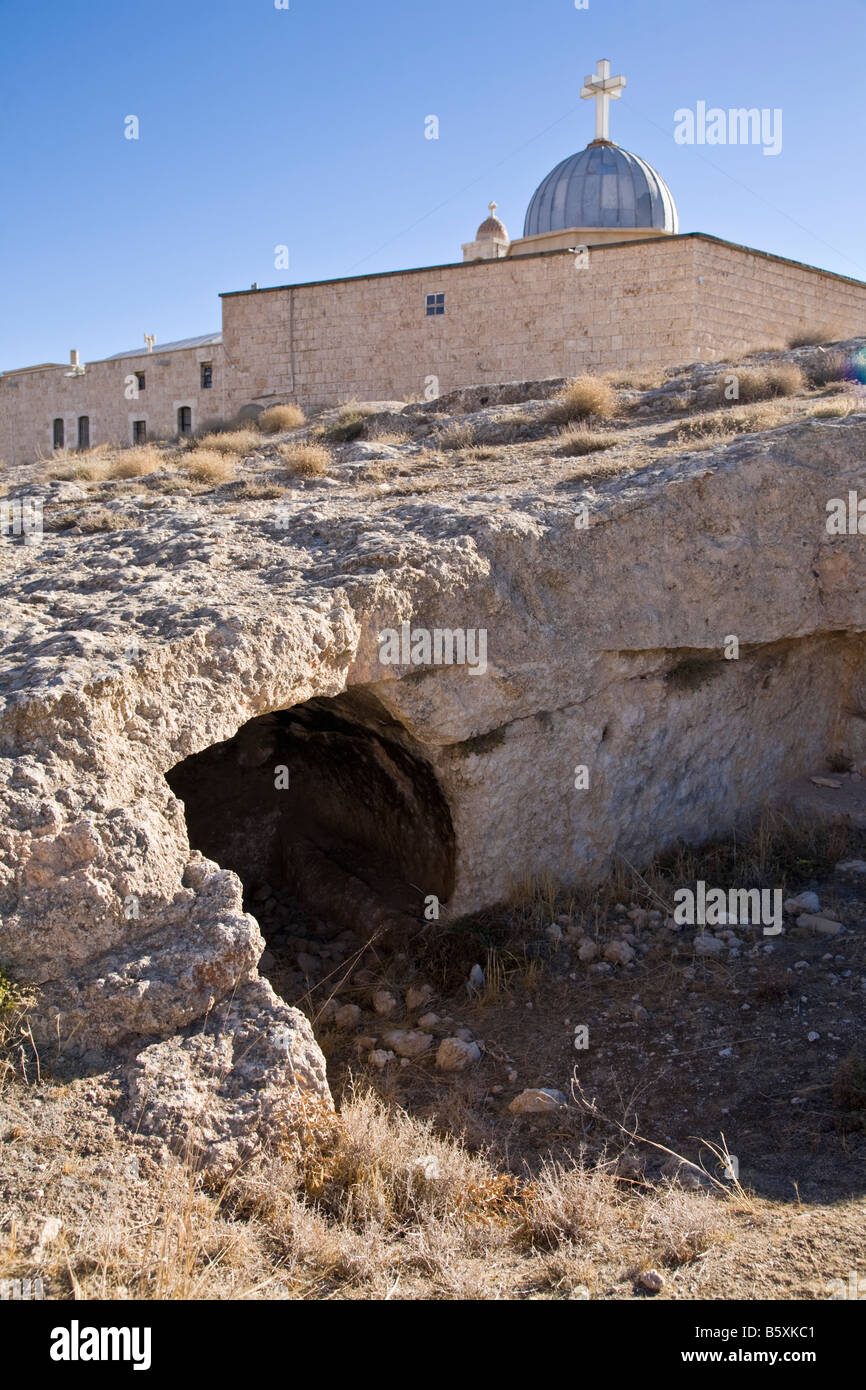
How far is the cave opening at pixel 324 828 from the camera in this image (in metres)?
5.75

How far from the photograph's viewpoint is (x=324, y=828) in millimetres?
6992

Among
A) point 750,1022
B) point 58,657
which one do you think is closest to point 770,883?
point 750,1022

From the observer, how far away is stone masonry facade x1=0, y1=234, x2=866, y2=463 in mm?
18953

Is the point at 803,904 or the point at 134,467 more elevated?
the point at 134,467

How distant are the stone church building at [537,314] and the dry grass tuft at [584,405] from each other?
871 centimetres

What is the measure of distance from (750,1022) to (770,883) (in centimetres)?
136

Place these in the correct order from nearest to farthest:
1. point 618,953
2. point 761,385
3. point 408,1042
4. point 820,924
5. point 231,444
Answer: point 408,1042
point 618,953
point 820,924
point 761,385
point 231,444

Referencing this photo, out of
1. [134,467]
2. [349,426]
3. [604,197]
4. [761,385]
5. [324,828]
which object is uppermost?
[604,197]

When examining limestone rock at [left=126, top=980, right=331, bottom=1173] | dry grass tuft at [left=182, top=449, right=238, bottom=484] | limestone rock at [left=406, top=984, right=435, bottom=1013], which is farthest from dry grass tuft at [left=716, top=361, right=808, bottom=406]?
limestone rock at [left=126, top=980, right=331, bottom=1173]

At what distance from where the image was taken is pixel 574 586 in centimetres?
584

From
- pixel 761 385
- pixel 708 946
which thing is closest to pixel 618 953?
pixel 708 946

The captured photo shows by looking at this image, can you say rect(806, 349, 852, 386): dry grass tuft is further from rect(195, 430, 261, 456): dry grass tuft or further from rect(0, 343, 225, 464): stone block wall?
rect(0, 343, 225, 464): stone block wall

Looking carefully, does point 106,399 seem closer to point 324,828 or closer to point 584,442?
point 584,442

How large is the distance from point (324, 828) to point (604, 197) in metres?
22.2
